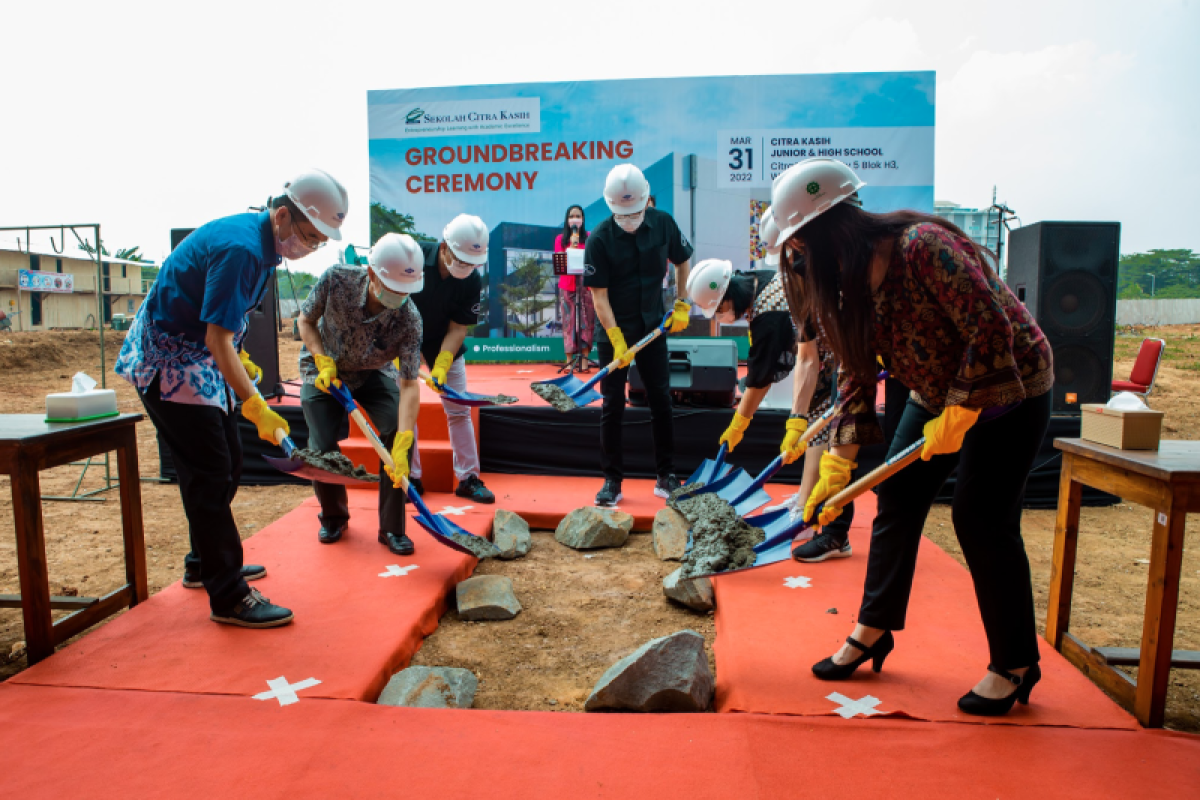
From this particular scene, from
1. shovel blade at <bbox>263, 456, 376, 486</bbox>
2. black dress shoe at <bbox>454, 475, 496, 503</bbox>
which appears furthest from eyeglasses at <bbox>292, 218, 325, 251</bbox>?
black dress shoe at <bbox>454, 475, 496, 503</bbox>

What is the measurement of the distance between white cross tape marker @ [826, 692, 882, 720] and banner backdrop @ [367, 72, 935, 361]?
18.6 ft

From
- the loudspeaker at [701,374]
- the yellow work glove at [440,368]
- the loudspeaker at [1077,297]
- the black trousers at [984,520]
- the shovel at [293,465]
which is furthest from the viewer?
the loudspeaker at [701,374]

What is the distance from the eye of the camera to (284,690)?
5.65 feet

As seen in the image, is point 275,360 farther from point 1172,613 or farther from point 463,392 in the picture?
point 1172,613

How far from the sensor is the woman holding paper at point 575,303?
6.60 metres

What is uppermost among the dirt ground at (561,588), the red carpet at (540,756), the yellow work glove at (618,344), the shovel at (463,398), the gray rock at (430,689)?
the yellow work glove at (618,344)

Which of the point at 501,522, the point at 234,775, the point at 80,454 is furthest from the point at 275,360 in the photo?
the point at 234,775

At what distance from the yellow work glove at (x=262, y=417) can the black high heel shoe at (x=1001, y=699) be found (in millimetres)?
1886

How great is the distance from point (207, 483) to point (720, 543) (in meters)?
1.49

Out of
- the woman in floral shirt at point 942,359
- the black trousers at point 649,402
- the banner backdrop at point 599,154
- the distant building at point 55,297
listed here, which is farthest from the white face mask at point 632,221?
the distant building at point 55,297

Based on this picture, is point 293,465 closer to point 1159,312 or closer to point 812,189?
point 812,189

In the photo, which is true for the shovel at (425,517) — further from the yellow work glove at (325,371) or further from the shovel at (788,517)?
the shovel at (788,517)

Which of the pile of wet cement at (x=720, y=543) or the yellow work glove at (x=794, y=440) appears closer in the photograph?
the pile of wet cement at (x=720, y=543)

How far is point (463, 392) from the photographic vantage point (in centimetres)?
356
